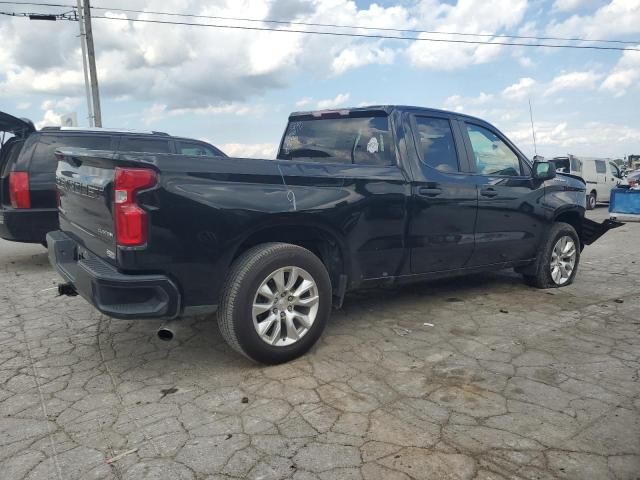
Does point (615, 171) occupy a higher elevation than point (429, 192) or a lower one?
higher

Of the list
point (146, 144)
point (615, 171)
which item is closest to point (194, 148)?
point (146, 144)

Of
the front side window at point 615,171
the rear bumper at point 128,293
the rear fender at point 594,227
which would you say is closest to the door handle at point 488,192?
the rear fender at point 594,227

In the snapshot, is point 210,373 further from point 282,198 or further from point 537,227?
point 537,227

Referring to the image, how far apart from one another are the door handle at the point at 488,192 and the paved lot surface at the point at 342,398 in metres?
1.10

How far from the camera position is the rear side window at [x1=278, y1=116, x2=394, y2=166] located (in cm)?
436

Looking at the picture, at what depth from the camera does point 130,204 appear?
2996mm

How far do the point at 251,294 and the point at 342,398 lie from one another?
2.81ft

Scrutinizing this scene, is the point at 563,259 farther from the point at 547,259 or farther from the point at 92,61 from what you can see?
the point at 92,61

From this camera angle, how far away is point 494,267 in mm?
5223

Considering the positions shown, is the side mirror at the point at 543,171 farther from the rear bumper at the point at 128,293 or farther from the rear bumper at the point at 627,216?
the rear bumper at the point at 627,216

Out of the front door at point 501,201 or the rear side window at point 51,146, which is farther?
the rear side window at point 51,146

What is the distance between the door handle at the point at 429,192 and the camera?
14.1 feet

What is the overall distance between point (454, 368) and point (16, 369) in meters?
3.00

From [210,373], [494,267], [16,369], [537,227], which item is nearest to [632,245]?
[537,227]
